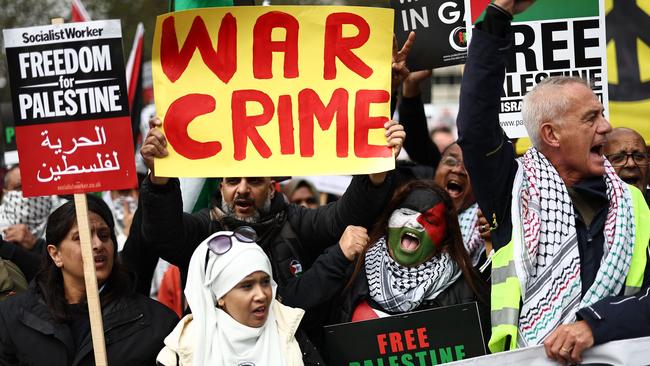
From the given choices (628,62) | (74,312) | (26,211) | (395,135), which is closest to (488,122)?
(395,135)

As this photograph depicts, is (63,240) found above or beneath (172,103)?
beneath

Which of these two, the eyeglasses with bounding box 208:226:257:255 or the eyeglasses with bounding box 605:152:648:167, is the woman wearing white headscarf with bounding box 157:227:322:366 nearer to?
the eyeglasses with bounding box 208:226:257:255

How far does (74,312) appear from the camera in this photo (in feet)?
17.5

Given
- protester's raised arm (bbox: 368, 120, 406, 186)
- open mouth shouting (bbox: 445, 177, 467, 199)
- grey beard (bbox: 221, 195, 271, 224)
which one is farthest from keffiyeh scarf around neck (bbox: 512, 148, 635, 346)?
open mouth shouting (bbox: 445, 177, 467, 199)

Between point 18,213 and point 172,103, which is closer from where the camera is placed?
point 172,103

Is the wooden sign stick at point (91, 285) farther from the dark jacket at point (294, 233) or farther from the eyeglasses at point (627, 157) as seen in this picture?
the eyeglasses at point (627, 157)

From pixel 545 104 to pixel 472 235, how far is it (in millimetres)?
1361

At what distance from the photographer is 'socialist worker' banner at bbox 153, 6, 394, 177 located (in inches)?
212

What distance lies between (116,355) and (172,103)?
45.4 inches

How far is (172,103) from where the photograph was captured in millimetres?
5410

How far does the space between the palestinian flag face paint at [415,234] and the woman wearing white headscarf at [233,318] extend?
0.64 m

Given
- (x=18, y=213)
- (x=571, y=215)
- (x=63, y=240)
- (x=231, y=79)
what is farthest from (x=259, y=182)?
(x=18, y=213)

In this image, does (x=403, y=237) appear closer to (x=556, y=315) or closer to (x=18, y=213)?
(x=556, y=315)

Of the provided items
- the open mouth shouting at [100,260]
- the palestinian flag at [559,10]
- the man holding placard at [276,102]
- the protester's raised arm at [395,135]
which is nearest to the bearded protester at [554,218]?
the protester's raised arm at [395,135]
